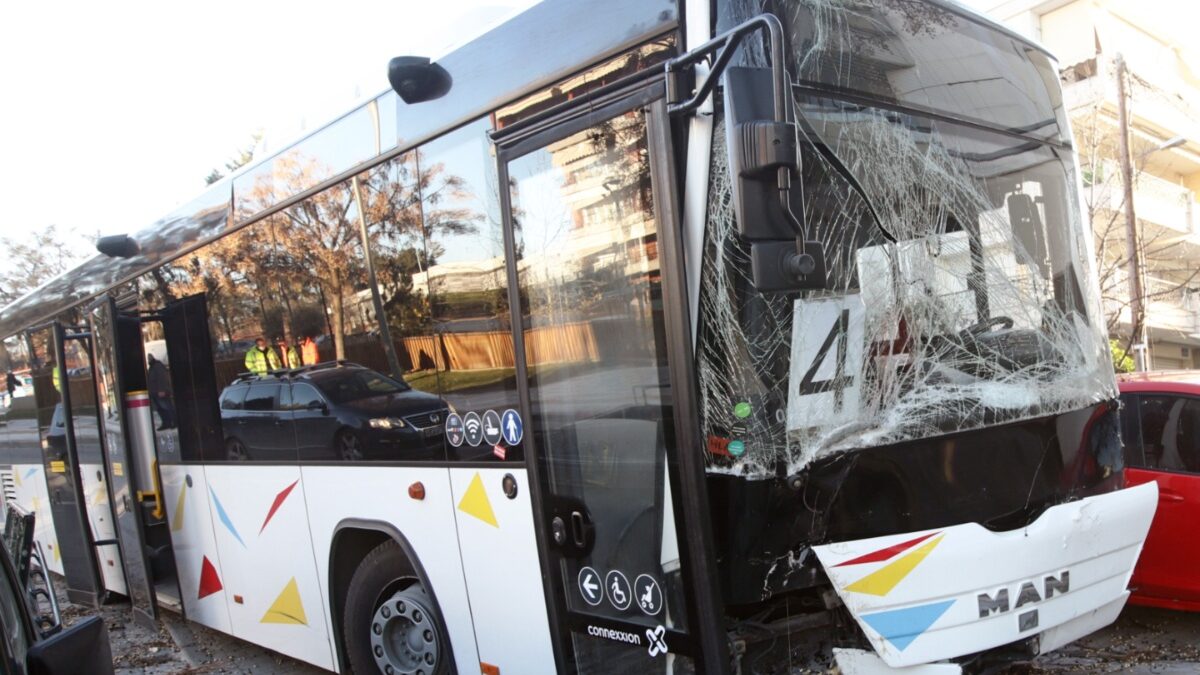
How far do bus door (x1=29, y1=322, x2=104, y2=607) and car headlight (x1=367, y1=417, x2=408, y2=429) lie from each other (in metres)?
4.27

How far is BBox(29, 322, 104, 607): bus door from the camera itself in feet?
25.8

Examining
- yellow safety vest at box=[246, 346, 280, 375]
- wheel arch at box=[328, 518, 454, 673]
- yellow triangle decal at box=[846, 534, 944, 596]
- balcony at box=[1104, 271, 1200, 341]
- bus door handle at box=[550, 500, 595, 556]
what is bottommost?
balcony at box=[1104, 271, 1200, 341]

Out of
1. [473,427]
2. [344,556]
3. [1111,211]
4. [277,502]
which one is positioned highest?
[1111,211]

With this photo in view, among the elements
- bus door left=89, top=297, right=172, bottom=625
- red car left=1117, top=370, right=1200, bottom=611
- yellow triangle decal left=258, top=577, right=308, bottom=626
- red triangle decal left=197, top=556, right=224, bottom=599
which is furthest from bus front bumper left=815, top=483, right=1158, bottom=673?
bus door left=89, top=297, right=172, bottom=625

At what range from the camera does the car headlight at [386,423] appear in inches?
174

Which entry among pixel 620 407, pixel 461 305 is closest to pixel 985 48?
pixel 620 407

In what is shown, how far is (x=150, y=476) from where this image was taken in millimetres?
6875

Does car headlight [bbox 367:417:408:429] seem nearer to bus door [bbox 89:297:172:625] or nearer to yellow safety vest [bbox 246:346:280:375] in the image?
yellow safety vest [bbox 246:346:280:375]

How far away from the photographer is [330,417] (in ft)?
15.9

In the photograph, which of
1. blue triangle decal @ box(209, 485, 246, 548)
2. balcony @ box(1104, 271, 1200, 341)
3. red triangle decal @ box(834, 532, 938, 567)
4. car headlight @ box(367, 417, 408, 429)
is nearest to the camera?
red triangle decal @ box(834, 532, 938, 567)

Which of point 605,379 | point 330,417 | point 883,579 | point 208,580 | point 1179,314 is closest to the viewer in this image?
point 883,579

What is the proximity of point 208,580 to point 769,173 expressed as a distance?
17.7ft

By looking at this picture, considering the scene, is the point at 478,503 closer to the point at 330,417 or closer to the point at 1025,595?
the point at 330,417

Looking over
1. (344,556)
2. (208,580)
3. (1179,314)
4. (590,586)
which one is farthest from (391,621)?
(1179,314)
